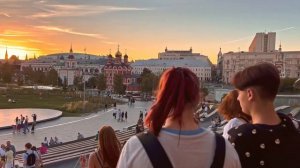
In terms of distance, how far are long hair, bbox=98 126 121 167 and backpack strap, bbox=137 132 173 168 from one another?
5.11 ft

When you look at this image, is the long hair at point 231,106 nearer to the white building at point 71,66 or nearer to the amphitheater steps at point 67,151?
the amphitheater steps at point 67,151

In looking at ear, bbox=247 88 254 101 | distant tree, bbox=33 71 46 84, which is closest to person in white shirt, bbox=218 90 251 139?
ear, bbox=247 88 254 101

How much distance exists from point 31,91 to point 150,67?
7665 cm

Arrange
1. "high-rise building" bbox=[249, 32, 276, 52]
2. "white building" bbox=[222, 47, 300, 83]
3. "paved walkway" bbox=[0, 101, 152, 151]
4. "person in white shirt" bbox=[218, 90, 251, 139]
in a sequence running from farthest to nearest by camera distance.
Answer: "high-rise building" bbox=[249, 32, 276, 52], "white building" bbox=[222, 47, 300, 83], "paved walkway" bbox=[0, 101, 152, 151], "person in white shirt" bbox=[218, 90, 251, 139]

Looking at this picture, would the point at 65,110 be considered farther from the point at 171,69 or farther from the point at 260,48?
the point at 260,48

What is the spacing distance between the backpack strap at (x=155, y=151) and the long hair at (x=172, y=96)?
94mm

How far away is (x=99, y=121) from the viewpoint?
35.2m

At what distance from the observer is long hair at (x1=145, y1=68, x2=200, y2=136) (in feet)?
7.11

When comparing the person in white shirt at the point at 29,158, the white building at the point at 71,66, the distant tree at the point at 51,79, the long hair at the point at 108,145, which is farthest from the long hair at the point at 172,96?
the white building at the point at 71,66

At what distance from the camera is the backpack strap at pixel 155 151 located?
201 centimetres

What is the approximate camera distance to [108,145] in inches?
141

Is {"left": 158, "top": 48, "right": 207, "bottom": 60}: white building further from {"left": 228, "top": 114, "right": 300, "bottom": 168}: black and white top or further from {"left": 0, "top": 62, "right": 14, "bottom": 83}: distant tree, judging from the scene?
{"left": 228, "top": 114, "right": 300, "bottom": 168}: black and white top

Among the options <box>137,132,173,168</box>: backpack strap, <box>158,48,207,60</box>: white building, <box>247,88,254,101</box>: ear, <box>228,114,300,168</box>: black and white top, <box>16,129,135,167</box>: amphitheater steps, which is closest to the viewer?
<box>137,132,173,168</box>: backpack strap

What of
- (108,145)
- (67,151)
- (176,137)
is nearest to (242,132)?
(176,137)
